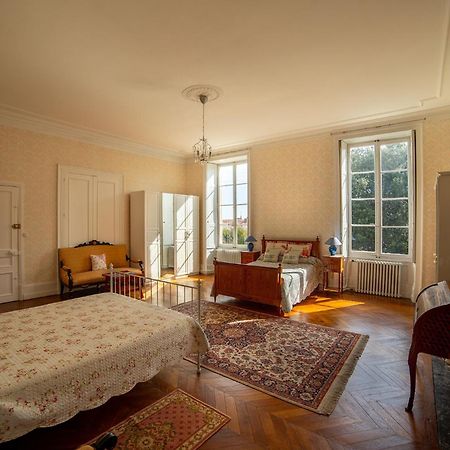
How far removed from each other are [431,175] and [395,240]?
4.17 feet

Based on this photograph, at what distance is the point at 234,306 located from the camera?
15.8 feet

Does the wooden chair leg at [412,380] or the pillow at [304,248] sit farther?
the pillow at [304,248]

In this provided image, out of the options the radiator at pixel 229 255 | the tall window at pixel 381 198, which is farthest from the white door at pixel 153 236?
the tall window at pixel 381 198

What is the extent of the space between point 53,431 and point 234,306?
3076mm

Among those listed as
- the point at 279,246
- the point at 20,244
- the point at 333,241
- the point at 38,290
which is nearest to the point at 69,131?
the point at 20,244

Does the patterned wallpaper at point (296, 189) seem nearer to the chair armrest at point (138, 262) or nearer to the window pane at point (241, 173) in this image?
the window pane at point (241, 173)

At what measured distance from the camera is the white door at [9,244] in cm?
494

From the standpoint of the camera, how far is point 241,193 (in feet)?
24.3

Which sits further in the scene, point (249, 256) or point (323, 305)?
point (249, 256)

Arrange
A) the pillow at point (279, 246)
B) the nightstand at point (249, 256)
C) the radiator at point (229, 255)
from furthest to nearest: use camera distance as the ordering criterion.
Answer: the radiator at point (229, 255) < the nightstand at point (249, 256) < the pillow at point (279, 246)

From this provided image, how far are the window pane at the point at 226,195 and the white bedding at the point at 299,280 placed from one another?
7.50ft

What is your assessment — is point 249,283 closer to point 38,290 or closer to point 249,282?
point 249,282

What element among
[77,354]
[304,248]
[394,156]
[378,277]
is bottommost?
[378,277]

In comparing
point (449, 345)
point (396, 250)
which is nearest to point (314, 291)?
point (396, 250)
